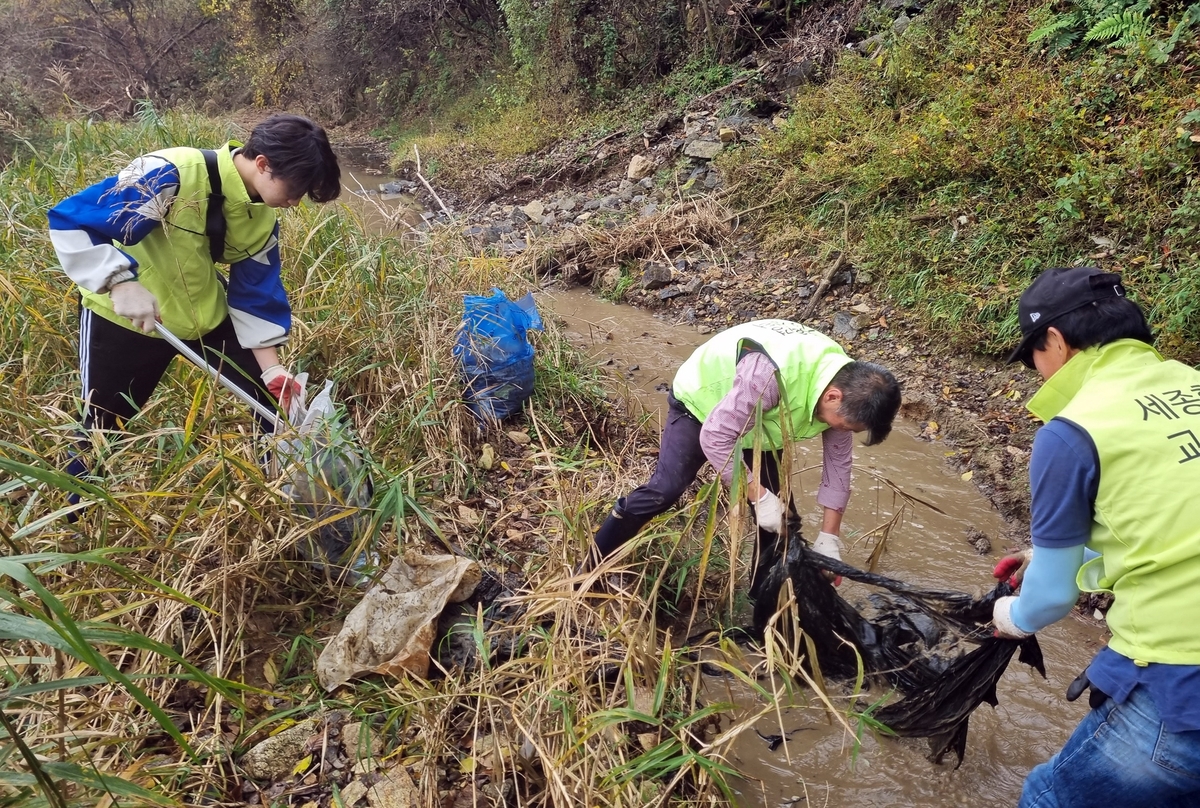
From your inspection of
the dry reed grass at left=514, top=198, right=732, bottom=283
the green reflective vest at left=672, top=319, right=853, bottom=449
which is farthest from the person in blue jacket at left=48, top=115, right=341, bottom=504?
the dry reed grass at left=514, top=198, right=732, bottom=283

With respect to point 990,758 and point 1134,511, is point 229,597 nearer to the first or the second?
point 1134,511

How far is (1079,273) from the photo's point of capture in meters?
1.44

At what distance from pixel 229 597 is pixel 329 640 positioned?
335mm

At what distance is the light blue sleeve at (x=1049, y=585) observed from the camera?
1.39 m

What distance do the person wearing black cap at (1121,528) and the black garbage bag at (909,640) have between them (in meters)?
0.43

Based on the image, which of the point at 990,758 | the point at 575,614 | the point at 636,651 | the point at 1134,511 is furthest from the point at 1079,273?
the point at 990,758

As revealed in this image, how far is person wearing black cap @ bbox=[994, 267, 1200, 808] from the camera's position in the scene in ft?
4.04

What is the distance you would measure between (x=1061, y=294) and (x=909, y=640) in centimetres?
123

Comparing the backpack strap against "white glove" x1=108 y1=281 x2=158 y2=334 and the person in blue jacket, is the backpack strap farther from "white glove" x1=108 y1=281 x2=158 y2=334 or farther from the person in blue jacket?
"white glove" x1=108 y1=281 x2=158 y2=334

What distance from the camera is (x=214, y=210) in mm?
2215

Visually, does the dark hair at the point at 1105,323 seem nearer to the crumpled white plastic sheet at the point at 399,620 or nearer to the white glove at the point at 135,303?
the crumpled white plastic sheet at the point at 399,620

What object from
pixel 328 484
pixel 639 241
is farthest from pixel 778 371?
pixel 639 241

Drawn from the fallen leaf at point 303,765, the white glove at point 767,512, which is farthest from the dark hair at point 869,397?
the fallen leaf at point 303,765

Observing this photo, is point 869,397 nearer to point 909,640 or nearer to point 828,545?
point 828,545
